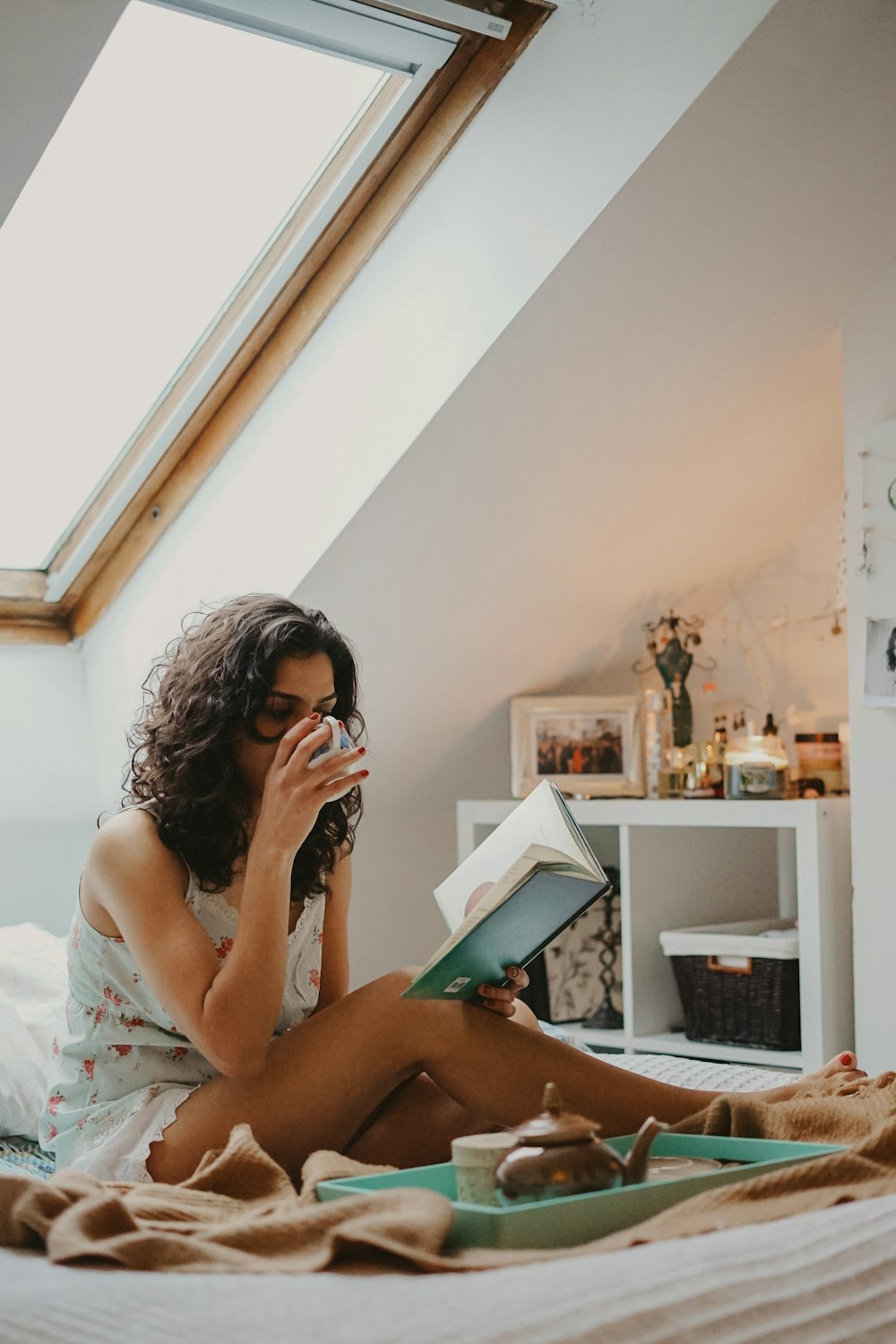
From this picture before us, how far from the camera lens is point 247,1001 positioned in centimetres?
148

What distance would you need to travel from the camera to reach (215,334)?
8.02 feet

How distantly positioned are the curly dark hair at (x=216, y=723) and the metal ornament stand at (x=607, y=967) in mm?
1364

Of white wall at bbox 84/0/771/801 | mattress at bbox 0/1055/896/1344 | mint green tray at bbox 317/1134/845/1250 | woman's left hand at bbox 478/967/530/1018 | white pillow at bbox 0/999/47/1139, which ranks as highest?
white wall at bbox 84/0/771/801

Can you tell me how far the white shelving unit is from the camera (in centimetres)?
257

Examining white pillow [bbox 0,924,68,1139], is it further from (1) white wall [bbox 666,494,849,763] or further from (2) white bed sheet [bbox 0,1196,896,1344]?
(1) white wall [bbox 666,494,849,763]

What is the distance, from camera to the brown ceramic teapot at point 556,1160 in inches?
41.6

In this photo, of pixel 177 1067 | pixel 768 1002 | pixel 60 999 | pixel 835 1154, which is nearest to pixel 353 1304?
pixel 835 1154

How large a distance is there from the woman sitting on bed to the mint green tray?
0.75ft

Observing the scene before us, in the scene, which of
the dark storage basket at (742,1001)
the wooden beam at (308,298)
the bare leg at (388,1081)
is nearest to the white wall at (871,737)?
the dark storage basket at (742,1001)

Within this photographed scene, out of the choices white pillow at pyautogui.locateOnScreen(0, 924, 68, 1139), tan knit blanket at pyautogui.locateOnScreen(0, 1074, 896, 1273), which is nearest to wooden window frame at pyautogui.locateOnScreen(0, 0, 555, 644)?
white pillow at pyautogui.locateOnScreen(0, 924, 68, 1139)

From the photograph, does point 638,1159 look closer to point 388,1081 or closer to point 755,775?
point 388,1081

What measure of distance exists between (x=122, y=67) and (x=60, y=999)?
4.45ft

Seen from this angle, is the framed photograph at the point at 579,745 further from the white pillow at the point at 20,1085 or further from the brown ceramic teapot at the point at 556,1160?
the brown ceramic teapot at the point at 556,1160

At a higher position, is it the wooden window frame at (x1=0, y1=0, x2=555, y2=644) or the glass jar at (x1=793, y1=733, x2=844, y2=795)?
the wooden window frame at (x1=0, y1=0, x2=555, y2=644)
